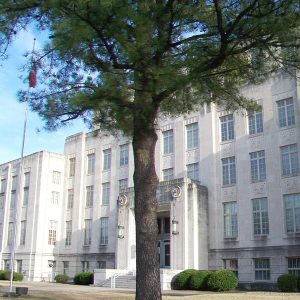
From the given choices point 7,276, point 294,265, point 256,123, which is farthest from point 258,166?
point 7,276

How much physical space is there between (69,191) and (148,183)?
36673mm

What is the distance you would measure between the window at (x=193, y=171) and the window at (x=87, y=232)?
12340 mm

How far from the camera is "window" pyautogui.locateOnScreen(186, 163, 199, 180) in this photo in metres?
35.8

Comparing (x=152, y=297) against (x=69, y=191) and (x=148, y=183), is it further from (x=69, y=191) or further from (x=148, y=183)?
(x=69, y=191)

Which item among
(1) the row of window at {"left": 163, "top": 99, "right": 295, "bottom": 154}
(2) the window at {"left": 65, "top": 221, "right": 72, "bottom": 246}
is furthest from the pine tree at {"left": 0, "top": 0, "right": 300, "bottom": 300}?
(2) the window at {"left": 65, "top": 221, "right": 72, "bottom": 246}

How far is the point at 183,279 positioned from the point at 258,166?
8906mm

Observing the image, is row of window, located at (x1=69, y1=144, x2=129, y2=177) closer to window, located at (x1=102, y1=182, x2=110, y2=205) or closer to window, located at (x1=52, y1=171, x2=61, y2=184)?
window, located at (x1=52, y1=171, x2=61, y2=184)

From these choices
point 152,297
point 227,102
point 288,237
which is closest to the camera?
point 152,297

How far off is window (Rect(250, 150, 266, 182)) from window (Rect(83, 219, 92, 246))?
1765 cm

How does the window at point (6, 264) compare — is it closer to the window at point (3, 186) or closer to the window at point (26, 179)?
the window at point (3, 186)

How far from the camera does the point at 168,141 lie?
38688 mm

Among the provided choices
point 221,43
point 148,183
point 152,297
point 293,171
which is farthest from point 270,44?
point 293,171

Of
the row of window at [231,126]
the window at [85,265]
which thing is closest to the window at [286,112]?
the row of window at [231,126]

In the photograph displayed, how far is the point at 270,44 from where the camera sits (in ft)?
38.9
